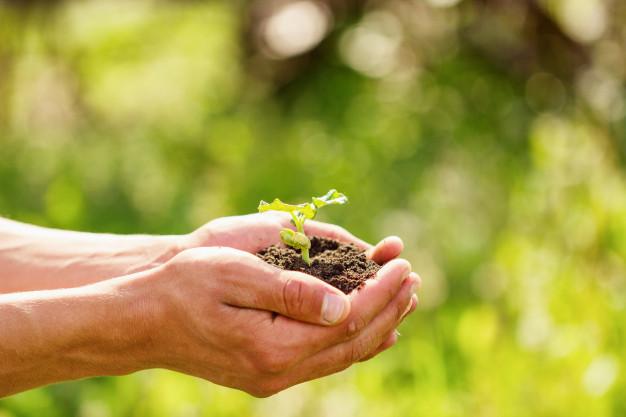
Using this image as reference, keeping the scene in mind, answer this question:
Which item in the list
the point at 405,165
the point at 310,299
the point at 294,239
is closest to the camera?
the point at 310,299

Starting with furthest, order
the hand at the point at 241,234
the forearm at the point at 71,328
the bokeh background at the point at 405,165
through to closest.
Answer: the bokeh background at the point at 405,165 → the hand at the point at 241,234 → the forearm at the point at 71,328

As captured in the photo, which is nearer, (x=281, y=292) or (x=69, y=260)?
(x=281, y=292)

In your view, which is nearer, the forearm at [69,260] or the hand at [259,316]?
the hand at [259,316]

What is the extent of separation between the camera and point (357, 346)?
5.26 ft

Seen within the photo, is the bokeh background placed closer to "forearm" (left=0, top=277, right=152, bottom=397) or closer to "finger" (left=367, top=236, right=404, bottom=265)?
"finger" (left=367, top=236, right=404, bottom=265)

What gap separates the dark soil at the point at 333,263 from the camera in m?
1.60

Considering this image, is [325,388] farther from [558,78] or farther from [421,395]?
[558,78]

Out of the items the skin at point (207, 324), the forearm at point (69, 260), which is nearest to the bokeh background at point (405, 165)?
the forearm at point (69, 260)

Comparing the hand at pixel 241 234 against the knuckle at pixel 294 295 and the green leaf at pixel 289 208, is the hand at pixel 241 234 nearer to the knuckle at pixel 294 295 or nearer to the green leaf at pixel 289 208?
the green leaf at pixel 289 208

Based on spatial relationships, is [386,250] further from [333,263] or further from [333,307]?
[333,307]

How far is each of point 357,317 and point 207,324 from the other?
0.85 feet

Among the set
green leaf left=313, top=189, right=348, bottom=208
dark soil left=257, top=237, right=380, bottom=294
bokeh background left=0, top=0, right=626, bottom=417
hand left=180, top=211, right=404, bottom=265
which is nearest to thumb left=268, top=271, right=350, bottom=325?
dark soil left=257, top=237, right=380, bottom=294

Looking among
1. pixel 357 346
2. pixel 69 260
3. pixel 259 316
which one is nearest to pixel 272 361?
pixel 259 316

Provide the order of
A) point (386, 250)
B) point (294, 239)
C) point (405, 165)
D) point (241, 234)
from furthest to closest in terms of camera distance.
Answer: point (405, 165) → point (241, 234) → point (386, 250) → point (294, 239)
